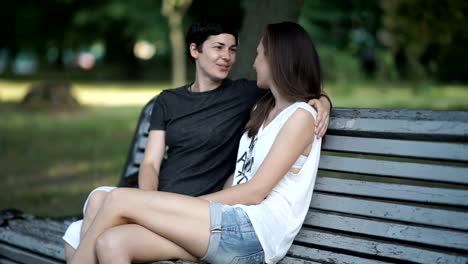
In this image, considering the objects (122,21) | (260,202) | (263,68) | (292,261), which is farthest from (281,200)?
(122,21)

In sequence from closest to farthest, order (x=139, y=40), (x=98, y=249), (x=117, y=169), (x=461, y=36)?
(x=98, y=249) < (x=117, y=169) < (x=461, y=36) < (x=139, y=40)

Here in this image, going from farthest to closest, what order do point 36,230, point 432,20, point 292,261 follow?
point 432,20 < point 36,230 < point 292,261

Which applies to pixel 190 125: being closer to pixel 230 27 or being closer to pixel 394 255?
pixel 230 27

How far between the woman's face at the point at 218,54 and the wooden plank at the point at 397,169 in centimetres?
76

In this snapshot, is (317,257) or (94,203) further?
(94,203)

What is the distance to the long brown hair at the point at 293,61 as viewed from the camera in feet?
11.0


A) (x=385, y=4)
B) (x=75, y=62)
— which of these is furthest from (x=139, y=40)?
(x=75, y=62)

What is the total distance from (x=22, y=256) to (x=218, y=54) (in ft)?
5.23

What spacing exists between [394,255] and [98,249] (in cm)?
131

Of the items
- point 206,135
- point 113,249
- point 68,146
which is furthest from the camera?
point 68,146

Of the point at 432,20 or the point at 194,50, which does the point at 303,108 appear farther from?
the point at 432,20

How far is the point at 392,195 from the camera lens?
327 centimetres

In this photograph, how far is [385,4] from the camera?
1102cm

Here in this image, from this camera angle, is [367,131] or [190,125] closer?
[367,131]
